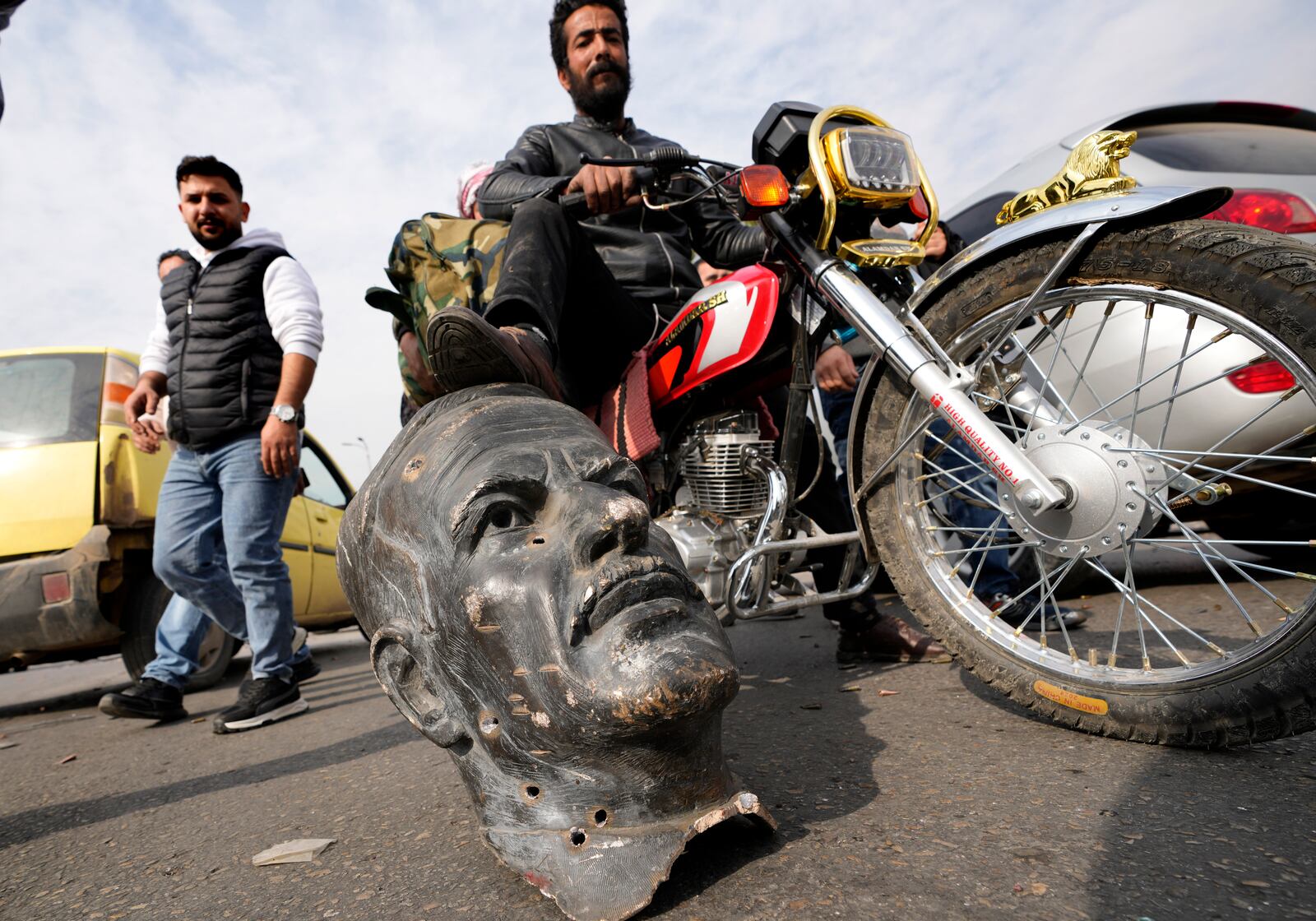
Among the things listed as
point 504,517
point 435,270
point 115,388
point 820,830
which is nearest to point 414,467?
point 504,517

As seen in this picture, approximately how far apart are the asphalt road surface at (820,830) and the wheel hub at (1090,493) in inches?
15.9

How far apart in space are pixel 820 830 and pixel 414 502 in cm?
84

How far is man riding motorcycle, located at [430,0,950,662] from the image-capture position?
6.33 feet

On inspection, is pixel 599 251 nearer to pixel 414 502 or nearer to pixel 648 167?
pixel 648 167

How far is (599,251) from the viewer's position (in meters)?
2.56

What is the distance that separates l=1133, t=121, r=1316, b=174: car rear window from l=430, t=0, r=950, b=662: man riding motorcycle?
165 centimetres

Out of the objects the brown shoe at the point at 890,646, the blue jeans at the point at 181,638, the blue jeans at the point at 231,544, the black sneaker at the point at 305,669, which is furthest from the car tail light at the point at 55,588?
the brown shoe at the point at 890,646

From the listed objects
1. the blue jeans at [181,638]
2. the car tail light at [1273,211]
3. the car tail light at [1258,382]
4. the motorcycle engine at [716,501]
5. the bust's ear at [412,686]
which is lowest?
the blue jeans at [181,638]

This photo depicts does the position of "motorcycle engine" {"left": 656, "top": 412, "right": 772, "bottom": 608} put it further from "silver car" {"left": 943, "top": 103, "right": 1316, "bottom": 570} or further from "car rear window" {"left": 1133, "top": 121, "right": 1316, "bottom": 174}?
"car rear window" {"left": 1133, "top": 121, "right": 1316, "bottom": 174}

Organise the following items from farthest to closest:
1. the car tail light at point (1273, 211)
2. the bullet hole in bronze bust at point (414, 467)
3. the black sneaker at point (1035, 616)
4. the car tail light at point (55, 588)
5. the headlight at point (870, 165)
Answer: the car tail light at point (55, 588)
the black sneaker at point (1035, 616)
the car tail light at point (1273, 211)
the headlight at point (870, 165)
the bullet hole in bronze bust at point (414, 467)

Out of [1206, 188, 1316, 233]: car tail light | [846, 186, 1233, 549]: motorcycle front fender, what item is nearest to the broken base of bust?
[846, 186, 1233, 549]: motorcycle front fender

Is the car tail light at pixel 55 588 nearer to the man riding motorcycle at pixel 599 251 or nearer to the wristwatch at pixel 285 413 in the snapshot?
the wristwatch at pixel 285 413

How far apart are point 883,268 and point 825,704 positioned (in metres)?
1.16

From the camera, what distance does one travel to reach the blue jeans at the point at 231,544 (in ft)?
10.0
